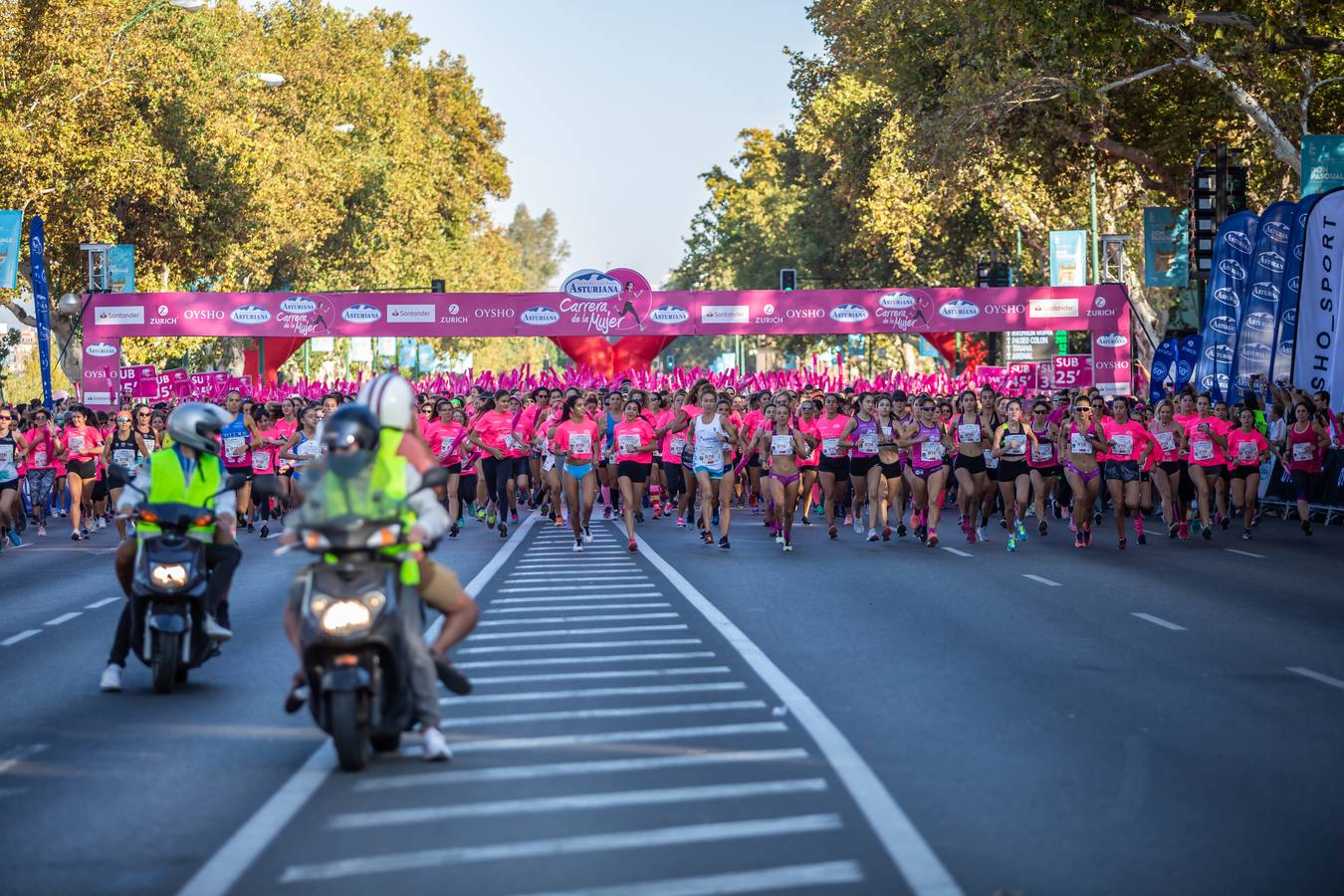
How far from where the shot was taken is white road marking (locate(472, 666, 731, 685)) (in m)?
11.0

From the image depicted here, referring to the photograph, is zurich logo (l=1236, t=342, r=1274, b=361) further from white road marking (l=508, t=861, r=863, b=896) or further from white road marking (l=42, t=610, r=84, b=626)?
white road marking (l=508, t=861, r=863, b=896)

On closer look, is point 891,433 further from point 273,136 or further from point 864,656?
point 273,136

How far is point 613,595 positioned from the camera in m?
16.1

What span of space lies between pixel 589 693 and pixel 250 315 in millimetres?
33930

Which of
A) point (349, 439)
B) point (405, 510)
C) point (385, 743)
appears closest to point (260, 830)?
point (385, 743)

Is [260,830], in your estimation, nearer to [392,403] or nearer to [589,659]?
[392,403]

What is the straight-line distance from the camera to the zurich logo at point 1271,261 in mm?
28828

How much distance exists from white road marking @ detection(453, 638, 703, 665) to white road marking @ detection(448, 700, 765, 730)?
8.52 feet

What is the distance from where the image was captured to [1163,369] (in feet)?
121

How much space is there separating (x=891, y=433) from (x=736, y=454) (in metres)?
2.73

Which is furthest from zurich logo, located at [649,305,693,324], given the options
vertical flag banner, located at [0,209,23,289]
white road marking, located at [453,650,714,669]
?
white road marking, located at [453,650,714,669]

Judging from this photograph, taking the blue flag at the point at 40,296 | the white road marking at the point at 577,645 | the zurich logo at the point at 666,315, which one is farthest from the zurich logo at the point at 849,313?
the white road marking at the point at 577,645

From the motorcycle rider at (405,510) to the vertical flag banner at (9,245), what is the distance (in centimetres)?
2589

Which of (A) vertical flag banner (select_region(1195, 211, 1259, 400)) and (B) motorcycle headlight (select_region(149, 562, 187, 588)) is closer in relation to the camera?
(B) motorcycle headlight (select_region(149, 562, 187, 588))
